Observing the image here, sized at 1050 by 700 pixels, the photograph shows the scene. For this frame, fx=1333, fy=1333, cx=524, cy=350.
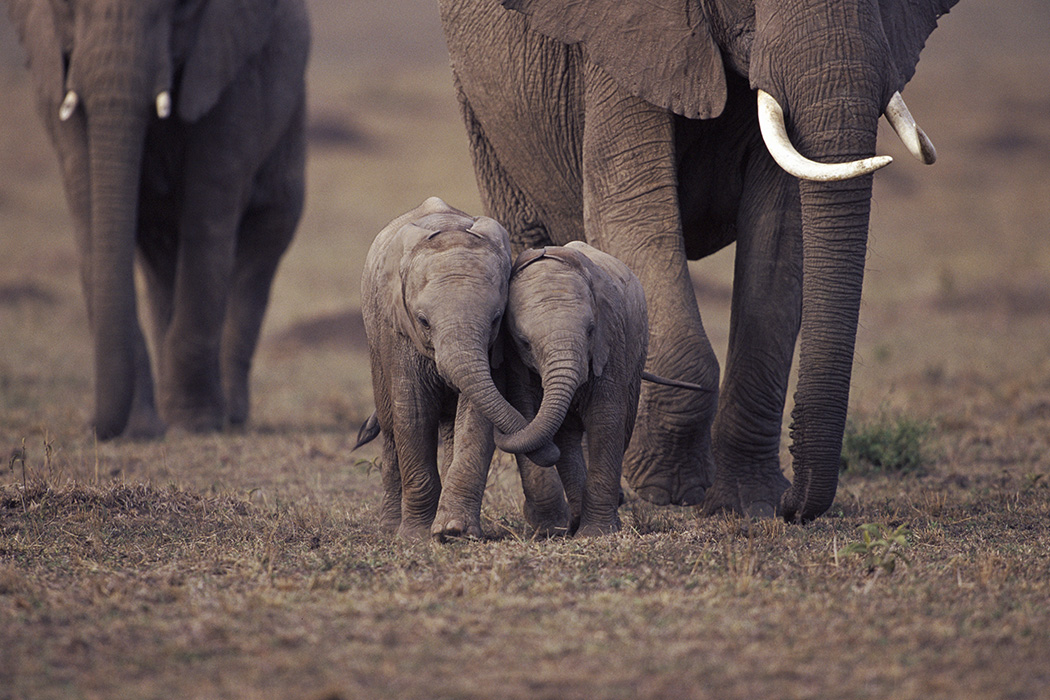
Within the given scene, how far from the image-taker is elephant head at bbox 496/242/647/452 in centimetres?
472

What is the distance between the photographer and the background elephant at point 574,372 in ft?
15.7

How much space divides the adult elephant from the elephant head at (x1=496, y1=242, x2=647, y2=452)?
2.34 ft

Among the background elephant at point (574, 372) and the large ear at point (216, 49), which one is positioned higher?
the large ear at point (216, 49)

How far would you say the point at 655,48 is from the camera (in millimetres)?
5895

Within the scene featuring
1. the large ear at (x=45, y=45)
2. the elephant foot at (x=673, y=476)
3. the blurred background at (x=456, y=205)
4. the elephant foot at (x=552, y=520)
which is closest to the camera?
the elephant foot at (x=552, y=520)

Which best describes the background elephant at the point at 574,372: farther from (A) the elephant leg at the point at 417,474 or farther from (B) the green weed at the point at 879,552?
(B) the green weed at the point at 879,552

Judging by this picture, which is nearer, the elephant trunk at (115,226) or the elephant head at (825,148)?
the elephant head at (825,148)

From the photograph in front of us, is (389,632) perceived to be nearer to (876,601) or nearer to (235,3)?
(876,601)

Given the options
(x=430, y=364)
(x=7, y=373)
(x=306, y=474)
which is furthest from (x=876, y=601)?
(x=7, y=373)

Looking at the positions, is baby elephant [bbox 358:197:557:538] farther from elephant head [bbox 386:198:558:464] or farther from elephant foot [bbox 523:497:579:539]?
elephant foot [bbox 523:497:579:539]

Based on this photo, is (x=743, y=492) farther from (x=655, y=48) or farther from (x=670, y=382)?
(x=655, y=48)

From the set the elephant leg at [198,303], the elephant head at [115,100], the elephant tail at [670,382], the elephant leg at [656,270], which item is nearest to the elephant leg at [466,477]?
the elephant tail at [670,382]

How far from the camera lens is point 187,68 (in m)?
9.20

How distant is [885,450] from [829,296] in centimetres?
263
